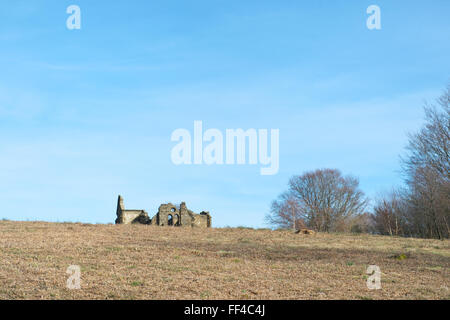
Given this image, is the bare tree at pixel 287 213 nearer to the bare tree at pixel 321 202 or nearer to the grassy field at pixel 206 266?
the bare tree at pixel 321 202

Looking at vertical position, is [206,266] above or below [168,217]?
below

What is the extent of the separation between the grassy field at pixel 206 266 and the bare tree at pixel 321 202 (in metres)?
40.5

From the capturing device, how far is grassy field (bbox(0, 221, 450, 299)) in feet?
48.5

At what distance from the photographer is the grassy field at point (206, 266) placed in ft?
48.5

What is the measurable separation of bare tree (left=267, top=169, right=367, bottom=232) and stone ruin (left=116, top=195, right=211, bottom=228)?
27.0 m

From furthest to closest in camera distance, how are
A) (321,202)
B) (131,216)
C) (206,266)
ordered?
(321,202) < (131,216) < (206,266)

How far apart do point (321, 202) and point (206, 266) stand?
57.2 meters

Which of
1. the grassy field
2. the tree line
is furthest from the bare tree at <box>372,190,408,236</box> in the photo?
the grassy field

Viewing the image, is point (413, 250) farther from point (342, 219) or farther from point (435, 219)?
point (342, 219)

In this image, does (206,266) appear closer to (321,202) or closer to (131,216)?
(131,216)

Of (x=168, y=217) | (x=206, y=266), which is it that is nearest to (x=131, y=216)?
(x=168, y=217)

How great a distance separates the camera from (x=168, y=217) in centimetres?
4900

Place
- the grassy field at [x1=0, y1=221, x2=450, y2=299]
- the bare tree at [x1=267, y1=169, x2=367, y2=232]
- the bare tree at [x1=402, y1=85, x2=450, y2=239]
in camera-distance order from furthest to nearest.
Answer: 1. the bare tree at [x1=267, y1=169, x2=367, y2=232]
2. the bare tree at [x1=402, y1=85, x2=450, y2=239]
3. the grassy field at [x1=0, y1=221, x2=450, y2=299]

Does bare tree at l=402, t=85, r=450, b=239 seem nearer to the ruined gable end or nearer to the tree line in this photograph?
the tree line
